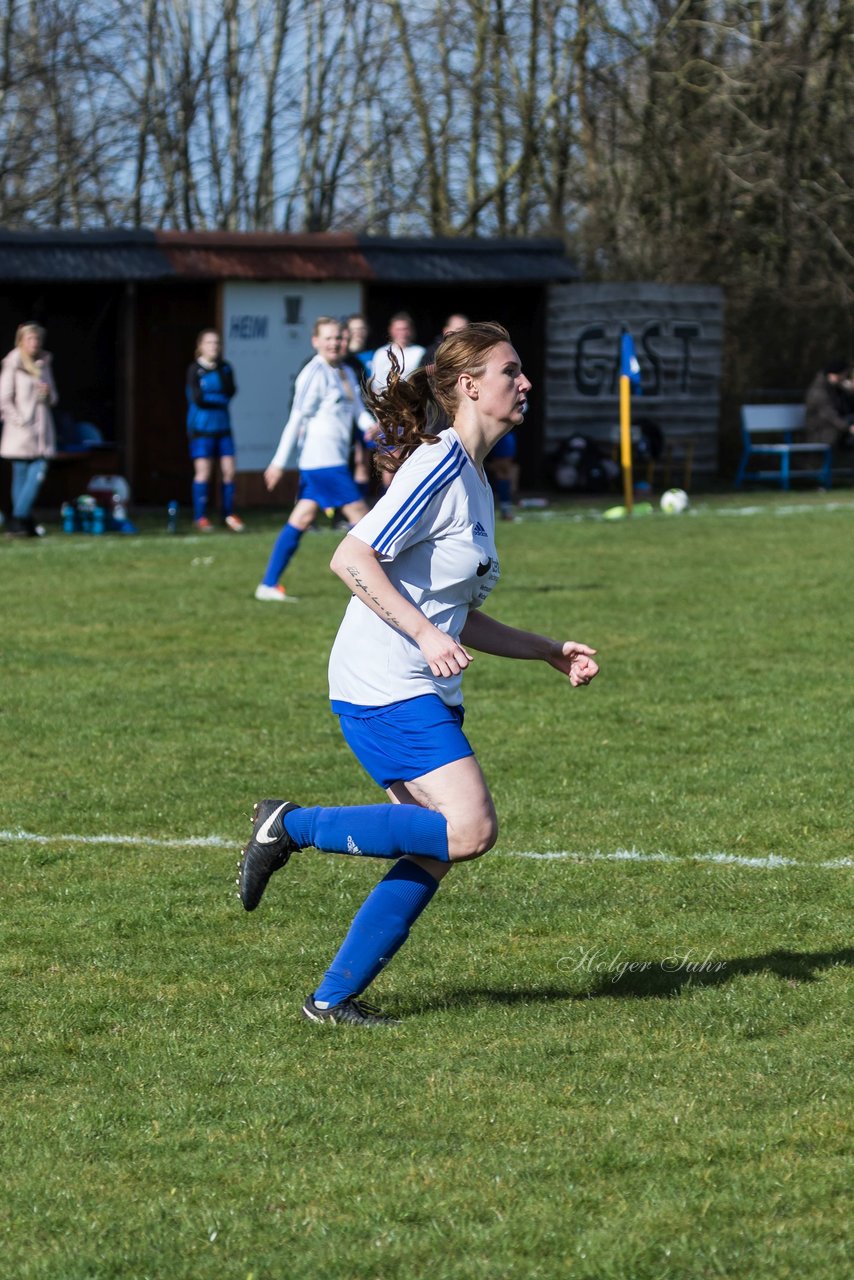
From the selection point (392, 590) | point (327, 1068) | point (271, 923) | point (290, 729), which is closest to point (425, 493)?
point (392, 590)

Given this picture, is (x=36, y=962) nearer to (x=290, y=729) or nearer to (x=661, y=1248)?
(x=661, y=1248)

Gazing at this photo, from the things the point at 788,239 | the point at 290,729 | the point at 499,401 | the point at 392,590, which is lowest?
the point at 290,729

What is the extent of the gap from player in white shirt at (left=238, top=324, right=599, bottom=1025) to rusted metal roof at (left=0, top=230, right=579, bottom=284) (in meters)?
16.7

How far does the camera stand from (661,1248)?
134 inches

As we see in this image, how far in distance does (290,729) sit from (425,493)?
4558 mm

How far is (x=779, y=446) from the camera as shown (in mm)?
24969

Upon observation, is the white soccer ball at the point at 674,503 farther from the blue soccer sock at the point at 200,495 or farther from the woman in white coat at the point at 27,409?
the woman in white coat at the point at 27,409

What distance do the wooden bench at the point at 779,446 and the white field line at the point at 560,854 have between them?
62.3 feet

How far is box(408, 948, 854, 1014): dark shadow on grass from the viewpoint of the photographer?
16.4 ft

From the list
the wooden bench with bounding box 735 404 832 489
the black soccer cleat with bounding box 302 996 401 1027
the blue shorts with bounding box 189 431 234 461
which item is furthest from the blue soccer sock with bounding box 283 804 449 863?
the wooden bench with bounding box 735 404 832 489

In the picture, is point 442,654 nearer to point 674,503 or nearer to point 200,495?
point 200,495

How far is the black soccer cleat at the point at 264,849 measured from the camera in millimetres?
4891

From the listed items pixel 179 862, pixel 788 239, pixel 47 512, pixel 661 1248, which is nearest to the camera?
pixel 661 1248

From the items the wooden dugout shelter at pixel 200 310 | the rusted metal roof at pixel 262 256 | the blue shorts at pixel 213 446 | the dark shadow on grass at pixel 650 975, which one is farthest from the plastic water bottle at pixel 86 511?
the dark shadow on grass at pixel 650 975
